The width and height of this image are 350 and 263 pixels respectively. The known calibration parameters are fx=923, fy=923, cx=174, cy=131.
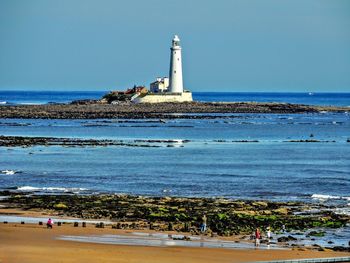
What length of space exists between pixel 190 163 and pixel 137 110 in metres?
59.0

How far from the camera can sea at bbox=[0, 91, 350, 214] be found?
123ft

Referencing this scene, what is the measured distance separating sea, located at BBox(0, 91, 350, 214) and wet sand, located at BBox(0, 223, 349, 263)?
8754 millimetres

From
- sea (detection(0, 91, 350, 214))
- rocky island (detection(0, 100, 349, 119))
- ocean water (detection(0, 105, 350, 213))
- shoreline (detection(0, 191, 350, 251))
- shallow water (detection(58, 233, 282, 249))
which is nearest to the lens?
shallow water (detection(58, 233, 282, 249))

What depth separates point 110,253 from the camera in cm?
2261

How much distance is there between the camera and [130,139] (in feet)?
222

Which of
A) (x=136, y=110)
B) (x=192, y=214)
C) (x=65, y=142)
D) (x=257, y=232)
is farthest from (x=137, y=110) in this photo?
(x=257, y=232)

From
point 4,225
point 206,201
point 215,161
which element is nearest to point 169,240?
point 4,225

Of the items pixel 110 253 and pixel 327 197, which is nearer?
pixel 110 253

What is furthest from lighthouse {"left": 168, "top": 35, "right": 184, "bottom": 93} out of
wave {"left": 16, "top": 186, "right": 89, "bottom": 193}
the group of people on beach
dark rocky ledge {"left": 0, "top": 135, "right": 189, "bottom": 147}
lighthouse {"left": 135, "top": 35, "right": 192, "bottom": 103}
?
the group of people on beach

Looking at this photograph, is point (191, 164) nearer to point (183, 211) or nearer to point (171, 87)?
point (183, 211)

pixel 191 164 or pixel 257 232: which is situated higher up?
pixel 257 232

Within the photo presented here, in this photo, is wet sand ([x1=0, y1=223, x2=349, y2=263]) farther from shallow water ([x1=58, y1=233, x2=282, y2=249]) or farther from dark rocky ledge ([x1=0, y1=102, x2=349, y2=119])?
dark rocky ledge ([x1=0, y1=102, x2=349, y2=119])

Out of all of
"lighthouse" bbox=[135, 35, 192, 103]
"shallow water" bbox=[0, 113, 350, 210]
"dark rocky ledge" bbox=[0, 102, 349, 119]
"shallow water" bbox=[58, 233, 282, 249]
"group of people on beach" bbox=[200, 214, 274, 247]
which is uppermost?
"lighthouse" bbox=[135, 35, 192, 103]

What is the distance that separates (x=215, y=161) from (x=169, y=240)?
26.8 metres
